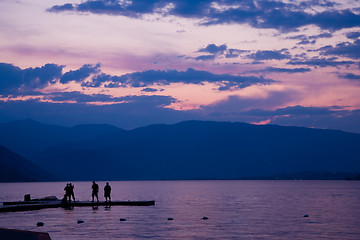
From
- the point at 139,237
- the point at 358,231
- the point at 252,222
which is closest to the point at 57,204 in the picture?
the point at 252,222

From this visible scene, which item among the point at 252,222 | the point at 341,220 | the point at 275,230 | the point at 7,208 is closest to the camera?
the point at 275,230

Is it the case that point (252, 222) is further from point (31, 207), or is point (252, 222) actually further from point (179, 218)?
point (31, 207)

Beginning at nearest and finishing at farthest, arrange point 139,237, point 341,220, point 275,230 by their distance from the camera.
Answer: point 139,237, point 275,230, point 341,220

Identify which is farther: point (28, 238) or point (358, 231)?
point (358, 231)

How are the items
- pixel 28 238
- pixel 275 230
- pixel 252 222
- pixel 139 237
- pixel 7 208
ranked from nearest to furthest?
1. pixel 28 238
2. pixel 139 237
3. pixel 275 230
4. pixel 252 222
5. pixel 7 208

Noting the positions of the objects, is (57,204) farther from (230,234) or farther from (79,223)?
(230,234)

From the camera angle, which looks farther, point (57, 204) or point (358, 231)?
point (57, 204)

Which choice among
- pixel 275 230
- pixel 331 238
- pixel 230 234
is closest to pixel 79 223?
pixel 230 234

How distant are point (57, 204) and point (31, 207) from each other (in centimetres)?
501

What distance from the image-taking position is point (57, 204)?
6575 cm

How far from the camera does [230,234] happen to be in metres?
38.8

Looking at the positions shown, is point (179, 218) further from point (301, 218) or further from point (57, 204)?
point (57, 204)

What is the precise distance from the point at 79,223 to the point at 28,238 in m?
15.6

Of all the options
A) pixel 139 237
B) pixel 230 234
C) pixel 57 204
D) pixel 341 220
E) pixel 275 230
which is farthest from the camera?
pixel 57 204
